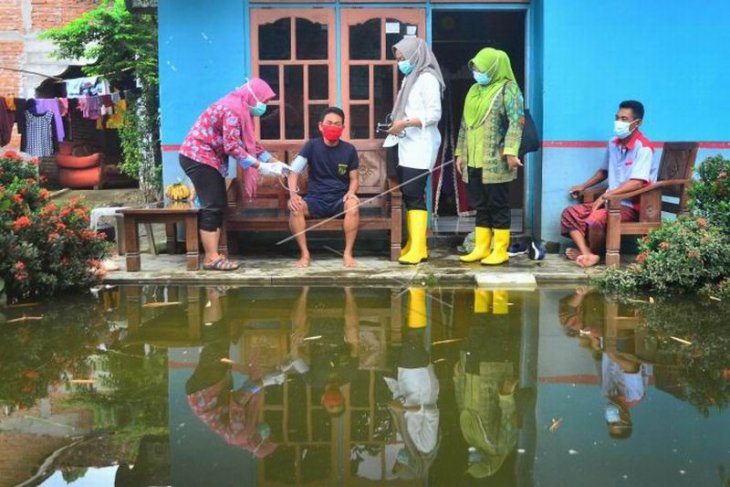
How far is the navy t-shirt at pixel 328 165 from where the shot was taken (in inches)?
258

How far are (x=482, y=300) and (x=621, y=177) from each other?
2054mm

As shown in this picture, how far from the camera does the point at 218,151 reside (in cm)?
628

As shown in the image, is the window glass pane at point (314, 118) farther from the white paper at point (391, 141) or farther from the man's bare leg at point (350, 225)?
the man's bare leg at point (350, 225)

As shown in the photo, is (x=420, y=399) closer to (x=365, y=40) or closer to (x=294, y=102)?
(x=294, y=102)

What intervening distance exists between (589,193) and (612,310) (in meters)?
1.98

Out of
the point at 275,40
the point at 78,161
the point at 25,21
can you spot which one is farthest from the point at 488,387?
the point at 25,21

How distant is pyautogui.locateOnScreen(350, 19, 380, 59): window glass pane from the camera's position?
7.21m

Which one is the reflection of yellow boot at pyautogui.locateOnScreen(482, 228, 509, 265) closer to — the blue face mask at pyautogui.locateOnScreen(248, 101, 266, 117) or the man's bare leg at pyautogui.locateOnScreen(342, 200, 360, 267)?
the man's bare leg at pyautogui.locateOnScreen(342, 200, 360, 267)

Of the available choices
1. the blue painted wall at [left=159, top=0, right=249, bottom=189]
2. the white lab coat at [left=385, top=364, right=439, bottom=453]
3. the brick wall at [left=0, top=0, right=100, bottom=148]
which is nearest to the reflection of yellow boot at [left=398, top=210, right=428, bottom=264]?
the blue painted wall at [left=159, top=0, right=249, bottom=189]

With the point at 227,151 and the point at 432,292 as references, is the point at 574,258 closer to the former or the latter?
the point at 432,292

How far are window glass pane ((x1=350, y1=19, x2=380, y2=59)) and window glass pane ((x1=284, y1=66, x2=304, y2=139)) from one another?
55cm

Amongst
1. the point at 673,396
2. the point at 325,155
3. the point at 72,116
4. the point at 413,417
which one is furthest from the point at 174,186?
the point at 72,116

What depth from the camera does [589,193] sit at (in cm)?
681

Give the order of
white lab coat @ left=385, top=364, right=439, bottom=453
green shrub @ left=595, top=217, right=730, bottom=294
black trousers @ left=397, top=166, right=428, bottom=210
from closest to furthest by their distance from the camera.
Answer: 1. white lab coat @ left=385, top=364, right=439, bottom=453
2. green shrub @ left=595, top=217, right=730, bottom=294
3. black trousers @ left=397, top=166, right=428, bottom=210
